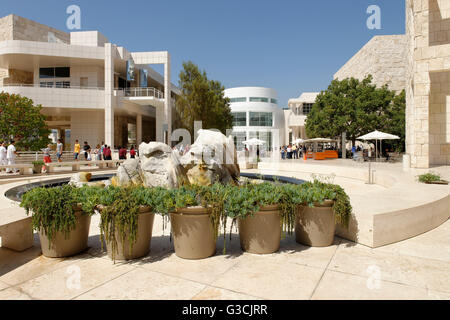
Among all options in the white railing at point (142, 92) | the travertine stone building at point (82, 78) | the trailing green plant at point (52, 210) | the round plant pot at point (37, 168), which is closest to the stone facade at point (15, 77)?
the travertine stone building at point (82, 78)

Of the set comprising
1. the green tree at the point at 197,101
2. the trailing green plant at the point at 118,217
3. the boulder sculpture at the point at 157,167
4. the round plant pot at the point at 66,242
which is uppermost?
the green tree at the point at 197,101

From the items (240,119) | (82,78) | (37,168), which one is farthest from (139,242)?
(240,119)

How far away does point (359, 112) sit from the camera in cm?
2767

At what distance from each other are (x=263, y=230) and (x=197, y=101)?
26.9 metres

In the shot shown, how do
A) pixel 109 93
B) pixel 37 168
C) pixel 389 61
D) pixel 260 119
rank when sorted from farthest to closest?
pixel 260 119, pixel 389 61, pixel 109 93, pixel 37 168

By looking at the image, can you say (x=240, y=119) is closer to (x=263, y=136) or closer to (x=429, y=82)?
(x=263, y=136)

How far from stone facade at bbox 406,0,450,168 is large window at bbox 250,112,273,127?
41501 mm

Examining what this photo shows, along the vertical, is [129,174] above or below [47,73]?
below

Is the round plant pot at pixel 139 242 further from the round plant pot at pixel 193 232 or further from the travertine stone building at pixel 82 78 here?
the travertine stone building at pixel 82 78

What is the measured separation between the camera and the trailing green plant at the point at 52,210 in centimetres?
365

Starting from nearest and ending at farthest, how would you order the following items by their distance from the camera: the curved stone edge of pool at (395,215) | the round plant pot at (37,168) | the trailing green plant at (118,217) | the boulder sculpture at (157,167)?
1. the trailing green plant at (118,217)
2. the curved stone edge of pool at (395,215)
3. the boulder sculpture at (157,167)
4. the round plant pot at (37,168)

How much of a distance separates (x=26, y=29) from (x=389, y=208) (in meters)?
45.1

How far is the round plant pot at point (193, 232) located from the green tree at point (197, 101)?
86.0 ft

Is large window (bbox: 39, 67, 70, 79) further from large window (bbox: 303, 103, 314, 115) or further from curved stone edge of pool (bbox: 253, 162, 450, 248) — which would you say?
large window (bbox: 303, 103, 314, 115)
